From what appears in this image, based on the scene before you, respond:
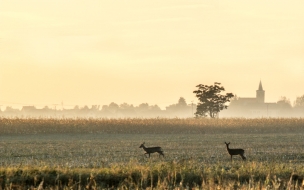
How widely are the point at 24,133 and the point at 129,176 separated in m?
45.6

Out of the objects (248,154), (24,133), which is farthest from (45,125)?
(248,154)

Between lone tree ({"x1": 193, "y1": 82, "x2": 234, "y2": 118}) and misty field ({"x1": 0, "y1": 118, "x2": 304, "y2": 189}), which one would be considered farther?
lone tree ({"x1": 193, "y1": 82, "x2": 234, "y2": 118})

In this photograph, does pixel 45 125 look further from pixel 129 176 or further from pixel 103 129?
pixel 129 176

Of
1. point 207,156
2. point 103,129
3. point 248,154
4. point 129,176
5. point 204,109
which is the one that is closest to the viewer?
point 129,176

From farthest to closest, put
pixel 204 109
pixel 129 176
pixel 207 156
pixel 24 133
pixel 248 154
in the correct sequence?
pixel 204 109 → pixel 24 133 → pixel 248 154 → pixel 207 156 → pixel 129 176

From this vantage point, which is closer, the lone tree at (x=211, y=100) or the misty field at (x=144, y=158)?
the misty field at (x=144, y=158)

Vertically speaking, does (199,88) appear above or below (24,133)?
above

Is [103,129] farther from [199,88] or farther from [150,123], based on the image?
[199,88]

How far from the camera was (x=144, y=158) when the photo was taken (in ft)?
89.6

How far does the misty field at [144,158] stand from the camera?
1666 centimetres

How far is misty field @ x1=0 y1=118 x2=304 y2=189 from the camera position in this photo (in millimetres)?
16664

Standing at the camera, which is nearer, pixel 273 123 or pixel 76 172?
pixel 76 172

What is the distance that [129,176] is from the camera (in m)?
16.5

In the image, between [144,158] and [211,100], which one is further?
[211,100]
